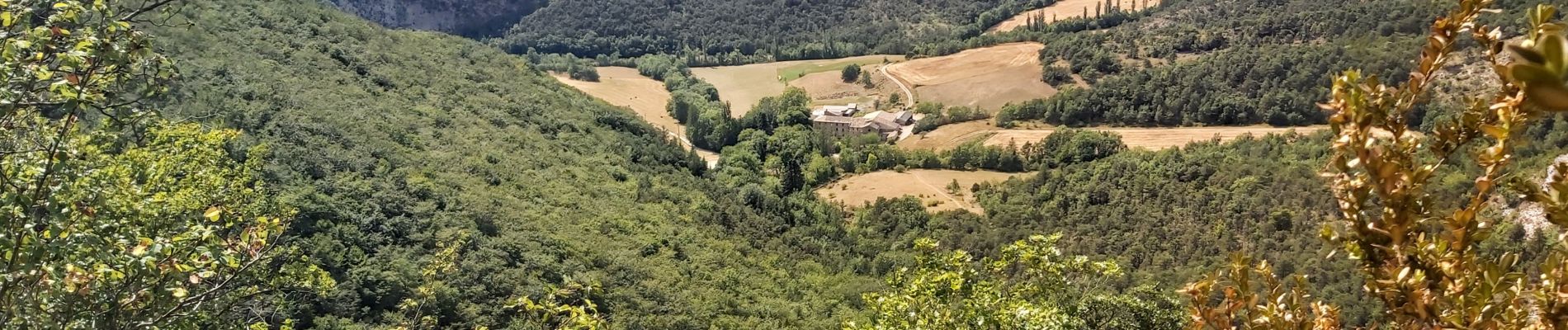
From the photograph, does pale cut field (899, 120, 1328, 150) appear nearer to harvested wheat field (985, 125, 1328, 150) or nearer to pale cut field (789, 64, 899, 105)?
harvested wheat field (985, 125, 1328, 150)

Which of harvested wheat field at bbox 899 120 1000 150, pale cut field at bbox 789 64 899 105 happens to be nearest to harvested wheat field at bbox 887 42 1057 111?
pale cut field at bbox 789 64 899 105

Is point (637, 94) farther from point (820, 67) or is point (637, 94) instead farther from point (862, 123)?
point (862, 123)

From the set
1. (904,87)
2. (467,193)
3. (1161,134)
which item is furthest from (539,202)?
(904,87)

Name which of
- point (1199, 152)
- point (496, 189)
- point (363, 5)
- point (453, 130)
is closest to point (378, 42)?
point (453, 130)

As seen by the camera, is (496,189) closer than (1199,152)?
Yes

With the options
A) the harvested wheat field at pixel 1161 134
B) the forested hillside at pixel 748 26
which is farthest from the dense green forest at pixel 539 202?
the forested hillside at pixel 748 26

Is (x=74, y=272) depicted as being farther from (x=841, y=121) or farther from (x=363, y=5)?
(x=363, y=5)
